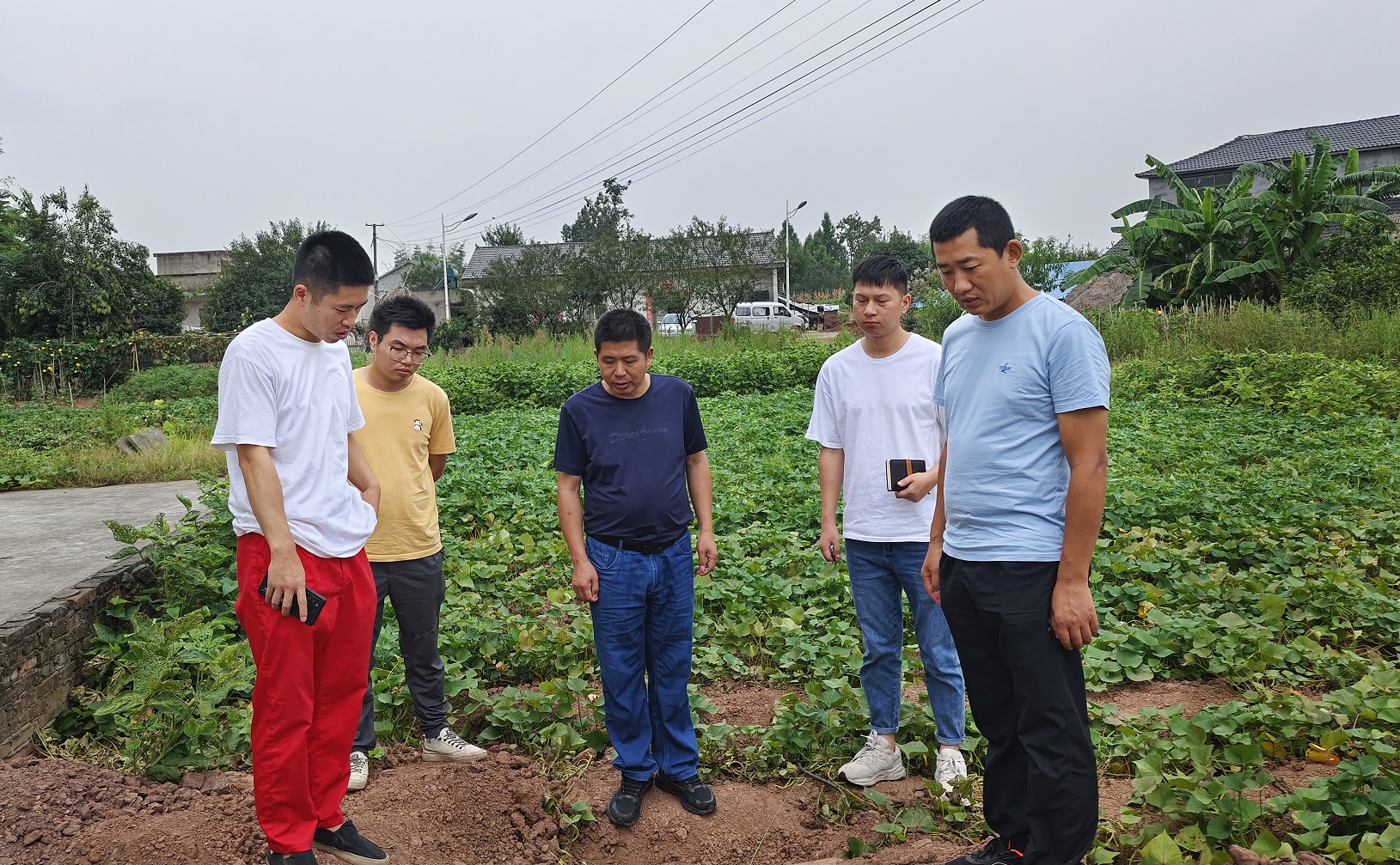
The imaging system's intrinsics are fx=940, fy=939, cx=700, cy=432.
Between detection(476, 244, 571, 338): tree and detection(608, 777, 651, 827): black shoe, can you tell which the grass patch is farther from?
detection(476, 244, 571, 338): tree

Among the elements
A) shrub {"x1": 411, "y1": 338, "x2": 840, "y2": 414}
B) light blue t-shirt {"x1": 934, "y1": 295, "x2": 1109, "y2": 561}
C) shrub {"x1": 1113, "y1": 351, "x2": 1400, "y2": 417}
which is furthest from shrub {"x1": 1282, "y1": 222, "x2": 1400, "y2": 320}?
light blue t-shirt {"x1": 934, "y1": 295, "x2": 1109, "y2": 561}

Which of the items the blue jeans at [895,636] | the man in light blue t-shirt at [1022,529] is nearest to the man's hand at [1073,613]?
the man in light blue t-shirt at [1022,529]

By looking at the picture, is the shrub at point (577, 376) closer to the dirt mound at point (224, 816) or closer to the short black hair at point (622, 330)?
the dirt mound at point (224, 816)

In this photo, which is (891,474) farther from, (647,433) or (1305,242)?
(1305,242)

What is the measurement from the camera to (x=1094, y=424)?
2.38m

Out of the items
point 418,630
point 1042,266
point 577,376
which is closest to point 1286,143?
point 1042,266

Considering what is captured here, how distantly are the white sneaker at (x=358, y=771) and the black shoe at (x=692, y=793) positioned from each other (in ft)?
3.50

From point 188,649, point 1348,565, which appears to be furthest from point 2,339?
point 1348,565

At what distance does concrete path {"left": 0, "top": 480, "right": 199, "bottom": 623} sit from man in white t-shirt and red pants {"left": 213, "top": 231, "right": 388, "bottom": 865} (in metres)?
2.33

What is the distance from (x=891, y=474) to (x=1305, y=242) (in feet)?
63.0

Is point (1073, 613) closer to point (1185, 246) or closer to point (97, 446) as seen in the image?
point (97, 446)

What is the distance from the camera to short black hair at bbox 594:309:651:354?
314 cm

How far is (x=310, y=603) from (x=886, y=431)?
2021mm

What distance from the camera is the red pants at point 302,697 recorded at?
2.58m
